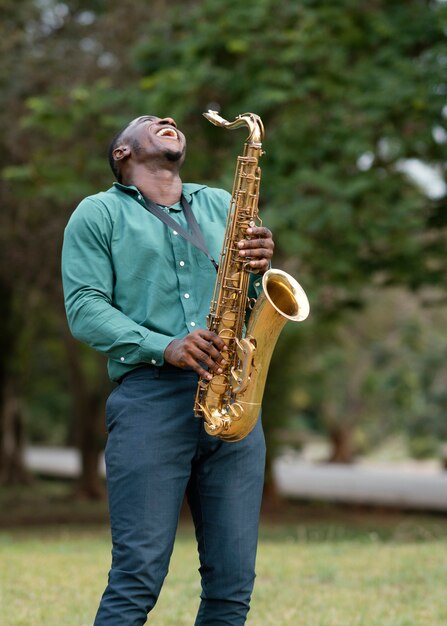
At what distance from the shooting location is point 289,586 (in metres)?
6.12

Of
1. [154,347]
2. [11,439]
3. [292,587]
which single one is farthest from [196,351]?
[11,439]

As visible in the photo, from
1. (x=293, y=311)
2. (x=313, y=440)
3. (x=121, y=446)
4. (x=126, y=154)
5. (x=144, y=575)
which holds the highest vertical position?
(x=126, y=154)

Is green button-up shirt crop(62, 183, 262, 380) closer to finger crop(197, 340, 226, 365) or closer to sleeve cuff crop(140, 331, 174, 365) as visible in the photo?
sleeve cuff crop(140, 331, 174, 365)

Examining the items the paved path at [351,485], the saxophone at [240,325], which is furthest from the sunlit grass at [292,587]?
the paved path at [351,485]

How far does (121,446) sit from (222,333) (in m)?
0.57

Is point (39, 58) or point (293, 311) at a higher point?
point (39, 58)

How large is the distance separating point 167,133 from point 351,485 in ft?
66.1

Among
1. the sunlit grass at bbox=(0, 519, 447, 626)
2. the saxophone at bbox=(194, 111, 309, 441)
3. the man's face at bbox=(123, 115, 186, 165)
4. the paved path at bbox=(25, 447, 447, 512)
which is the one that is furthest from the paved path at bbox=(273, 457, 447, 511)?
the man's face at bbox=(123, 115, 186, 165)

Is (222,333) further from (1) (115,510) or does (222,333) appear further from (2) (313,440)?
(2) (313,440)

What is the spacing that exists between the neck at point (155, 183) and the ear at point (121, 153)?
7cm

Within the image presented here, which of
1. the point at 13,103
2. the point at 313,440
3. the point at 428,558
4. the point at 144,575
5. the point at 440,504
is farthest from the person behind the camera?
the point at 313,440

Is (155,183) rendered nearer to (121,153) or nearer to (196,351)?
(121,153)

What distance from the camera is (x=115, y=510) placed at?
11.0ft

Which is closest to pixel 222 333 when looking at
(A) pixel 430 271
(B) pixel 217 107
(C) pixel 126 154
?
(C) pixel 126 154
